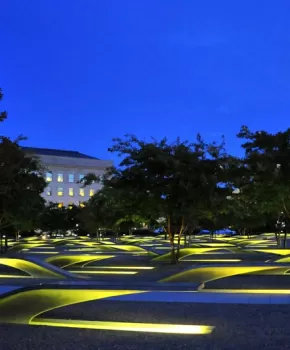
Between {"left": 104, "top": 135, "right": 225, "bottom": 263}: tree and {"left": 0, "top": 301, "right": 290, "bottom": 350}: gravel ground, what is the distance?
6.79 m

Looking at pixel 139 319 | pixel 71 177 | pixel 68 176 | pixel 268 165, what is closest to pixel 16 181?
pixel 268 165

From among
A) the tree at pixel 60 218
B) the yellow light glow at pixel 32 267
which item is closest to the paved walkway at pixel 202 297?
the yellow light glow at pixel 32 267

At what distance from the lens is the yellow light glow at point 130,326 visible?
6285mm

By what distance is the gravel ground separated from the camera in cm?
562

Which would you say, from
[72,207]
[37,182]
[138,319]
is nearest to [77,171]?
[72,207]

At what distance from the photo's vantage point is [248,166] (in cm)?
1597

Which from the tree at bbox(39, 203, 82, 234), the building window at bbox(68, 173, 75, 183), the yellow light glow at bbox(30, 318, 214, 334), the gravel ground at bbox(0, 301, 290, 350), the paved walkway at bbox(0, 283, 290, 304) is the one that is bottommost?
the gravel ground at bbox(0, 301, 290, 350)

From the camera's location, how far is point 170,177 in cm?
1554

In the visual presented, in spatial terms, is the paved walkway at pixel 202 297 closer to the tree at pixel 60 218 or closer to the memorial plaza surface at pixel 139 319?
the memorial plaza surface at pixel 139 319

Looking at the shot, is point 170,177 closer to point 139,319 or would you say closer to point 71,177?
point 139,319

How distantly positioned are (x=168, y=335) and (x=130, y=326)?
2.20 ft

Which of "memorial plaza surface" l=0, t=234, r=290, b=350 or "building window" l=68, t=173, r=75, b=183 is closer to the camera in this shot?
"memorial plaza surface" l=0, t=234, r=290, b=350

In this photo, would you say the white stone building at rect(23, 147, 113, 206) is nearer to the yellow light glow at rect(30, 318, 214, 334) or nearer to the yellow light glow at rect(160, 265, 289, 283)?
the yellow light glow at rect(160, 265, 289, 283)

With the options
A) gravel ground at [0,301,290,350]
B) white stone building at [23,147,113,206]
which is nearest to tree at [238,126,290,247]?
gravel ground at [0,301,290,350]
